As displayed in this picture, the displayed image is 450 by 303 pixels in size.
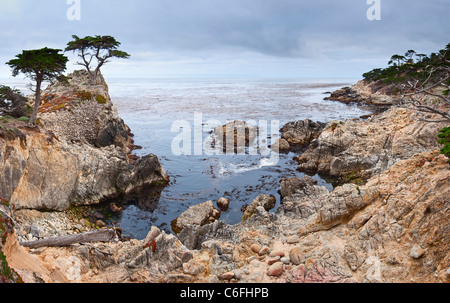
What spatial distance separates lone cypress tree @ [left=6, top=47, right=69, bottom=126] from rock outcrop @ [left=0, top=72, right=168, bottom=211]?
328 centimetres

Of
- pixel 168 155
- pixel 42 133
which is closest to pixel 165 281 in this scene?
pixel 42 133

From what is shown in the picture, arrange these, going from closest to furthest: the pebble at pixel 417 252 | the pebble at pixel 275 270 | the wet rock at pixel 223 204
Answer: the pebble at pixel 417 252, the pebble at pixel 275 270, the wet rock at pixel 223 204

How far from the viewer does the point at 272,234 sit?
18844 millimetres

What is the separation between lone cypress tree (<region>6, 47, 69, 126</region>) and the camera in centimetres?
2262

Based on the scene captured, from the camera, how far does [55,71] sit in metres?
24.6

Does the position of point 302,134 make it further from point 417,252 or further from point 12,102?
point 12,102

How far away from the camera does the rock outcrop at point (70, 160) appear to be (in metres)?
21.0

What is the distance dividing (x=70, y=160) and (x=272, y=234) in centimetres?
1904

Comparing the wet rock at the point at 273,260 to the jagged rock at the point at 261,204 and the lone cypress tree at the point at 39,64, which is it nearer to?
the jagged rock at the point at 261,204

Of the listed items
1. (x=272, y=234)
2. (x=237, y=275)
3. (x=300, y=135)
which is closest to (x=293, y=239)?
(x=272, y=234)

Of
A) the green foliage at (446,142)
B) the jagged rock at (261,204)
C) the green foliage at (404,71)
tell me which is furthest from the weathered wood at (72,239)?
the green foliage at (404,71)

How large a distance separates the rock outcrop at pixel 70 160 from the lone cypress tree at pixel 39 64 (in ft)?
10.8

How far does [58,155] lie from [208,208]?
45.8ft
